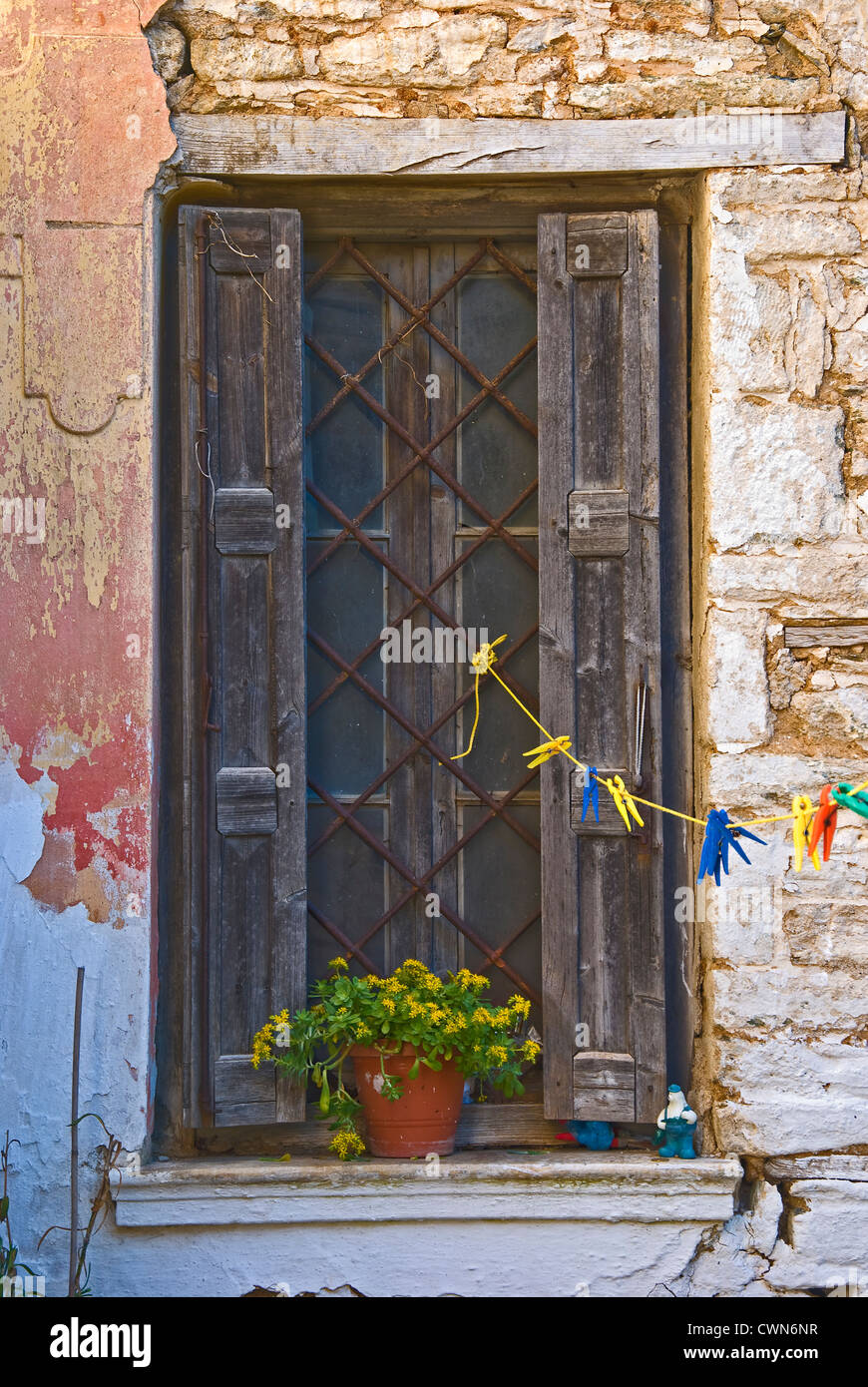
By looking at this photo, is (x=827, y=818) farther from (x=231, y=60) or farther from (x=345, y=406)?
(x=231, y=60)

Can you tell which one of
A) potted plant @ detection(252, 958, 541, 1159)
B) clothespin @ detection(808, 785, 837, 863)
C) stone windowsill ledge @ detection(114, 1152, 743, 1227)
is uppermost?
clothespin @ detection(808, 785, 837, 863)

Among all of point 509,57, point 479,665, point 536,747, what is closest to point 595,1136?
point 536,747

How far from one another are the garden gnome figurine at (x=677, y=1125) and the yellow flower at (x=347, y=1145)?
0.82 meters

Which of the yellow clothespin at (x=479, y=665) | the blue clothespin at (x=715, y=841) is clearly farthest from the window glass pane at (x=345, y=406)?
the blue clothespin at (x=715, y=841)

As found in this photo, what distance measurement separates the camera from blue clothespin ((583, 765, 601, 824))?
3385 mm

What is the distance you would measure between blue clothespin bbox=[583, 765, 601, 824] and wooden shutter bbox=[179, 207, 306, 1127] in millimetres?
785

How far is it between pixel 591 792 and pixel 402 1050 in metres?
0.84

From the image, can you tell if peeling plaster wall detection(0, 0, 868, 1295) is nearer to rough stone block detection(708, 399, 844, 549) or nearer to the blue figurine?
rough stone block detection(708, 399, 844, 549)

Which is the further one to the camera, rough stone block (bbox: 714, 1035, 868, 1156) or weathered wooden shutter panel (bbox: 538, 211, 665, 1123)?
weathered wooden shutter panel (bbox: 538, 211, 665, 1123)

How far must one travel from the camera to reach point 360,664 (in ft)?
12.5

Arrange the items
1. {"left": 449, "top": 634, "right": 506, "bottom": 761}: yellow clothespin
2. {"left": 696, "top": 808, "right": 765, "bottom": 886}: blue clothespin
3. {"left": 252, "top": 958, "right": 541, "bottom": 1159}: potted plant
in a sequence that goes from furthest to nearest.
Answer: {"left": 449, "top": 634, "right": 506, "bottom": 761}: yellow clothespin < {"left": 252, "top": 958, "right": 541, "bottom": 1159}: potted plant < {"left": 696, "top": 808, "right": 765, "bottom": 886}: blue clothespin

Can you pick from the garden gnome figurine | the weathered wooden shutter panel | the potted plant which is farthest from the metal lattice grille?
the garden gnome figurine

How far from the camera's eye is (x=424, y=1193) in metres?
3.42

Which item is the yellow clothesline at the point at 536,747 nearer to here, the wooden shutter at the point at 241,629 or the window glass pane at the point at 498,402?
the window glass pane at the point at 498,402
